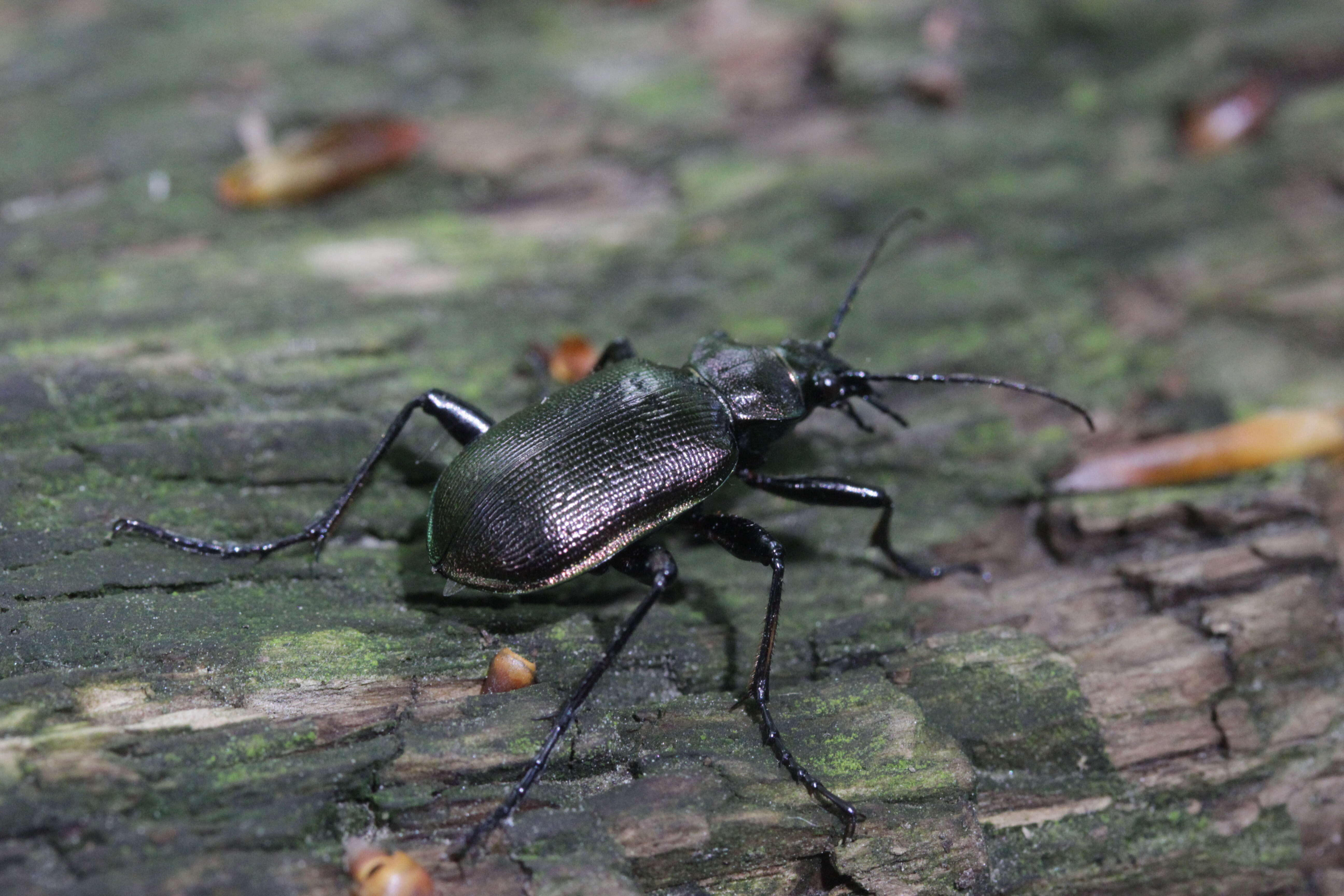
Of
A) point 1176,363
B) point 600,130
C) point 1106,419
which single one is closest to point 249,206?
point 600,130

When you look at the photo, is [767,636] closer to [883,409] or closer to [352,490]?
[883,409]

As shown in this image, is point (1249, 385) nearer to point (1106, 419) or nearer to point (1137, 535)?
point (1106, 419)

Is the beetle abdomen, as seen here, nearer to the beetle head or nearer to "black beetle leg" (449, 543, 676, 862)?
"black beetle leg" (449, 543, 676, 862)

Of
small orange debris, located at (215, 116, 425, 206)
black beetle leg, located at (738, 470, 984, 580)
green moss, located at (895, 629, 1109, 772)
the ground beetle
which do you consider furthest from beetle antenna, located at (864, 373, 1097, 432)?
small orange debris, located at (215, 116, 425, 206)

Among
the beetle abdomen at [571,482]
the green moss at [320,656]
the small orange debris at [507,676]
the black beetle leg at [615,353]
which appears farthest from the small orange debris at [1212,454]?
the green moss at [320,656]

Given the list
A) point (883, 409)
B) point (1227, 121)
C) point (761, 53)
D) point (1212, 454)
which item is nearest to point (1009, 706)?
point (883, 409)

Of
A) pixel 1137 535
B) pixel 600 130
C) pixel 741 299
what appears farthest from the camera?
pixel 600 130

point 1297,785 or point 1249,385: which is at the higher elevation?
point 1249,385
